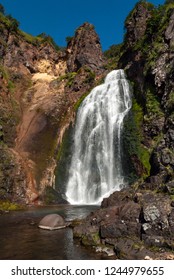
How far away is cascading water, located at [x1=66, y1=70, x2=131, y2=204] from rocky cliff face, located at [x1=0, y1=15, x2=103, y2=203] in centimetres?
307

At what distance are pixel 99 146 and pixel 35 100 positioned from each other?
20813 mm

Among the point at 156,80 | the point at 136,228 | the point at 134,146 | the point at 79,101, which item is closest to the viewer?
the point at 136,228

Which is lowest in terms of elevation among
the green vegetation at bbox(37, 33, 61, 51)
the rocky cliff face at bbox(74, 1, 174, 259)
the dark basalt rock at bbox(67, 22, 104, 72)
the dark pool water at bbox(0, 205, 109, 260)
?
the dark pool water at bbox(0, 205, 109, 260)

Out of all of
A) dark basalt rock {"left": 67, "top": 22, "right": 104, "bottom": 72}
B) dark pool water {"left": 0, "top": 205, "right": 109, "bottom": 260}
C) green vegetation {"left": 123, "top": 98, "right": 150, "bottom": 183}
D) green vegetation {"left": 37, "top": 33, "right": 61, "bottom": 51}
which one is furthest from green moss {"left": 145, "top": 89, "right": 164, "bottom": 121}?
green vegetation {"left": 37, "top": 33, "right": 61, "bottom": 51}

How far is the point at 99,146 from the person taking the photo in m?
37.7

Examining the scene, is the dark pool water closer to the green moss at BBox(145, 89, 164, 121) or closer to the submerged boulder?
the submerged boulder

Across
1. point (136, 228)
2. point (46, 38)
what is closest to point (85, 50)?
point (46, 38)

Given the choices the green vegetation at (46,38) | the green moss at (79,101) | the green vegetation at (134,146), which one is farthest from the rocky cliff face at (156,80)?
the green vegetation at (46,38)

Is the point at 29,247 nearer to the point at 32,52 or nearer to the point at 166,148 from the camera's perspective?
the point at 166,148

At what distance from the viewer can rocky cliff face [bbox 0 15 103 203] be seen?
116 feet

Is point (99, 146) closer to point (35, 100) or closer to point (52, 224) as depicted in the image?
point (52, 224)

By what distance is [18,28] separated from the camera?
68.9 meters

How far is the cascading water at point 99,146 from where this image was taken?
3481cm

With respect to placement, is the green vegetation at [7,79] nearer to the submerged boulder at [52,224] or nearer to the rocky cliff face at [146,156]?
the rocky cliff face at [146,156]
